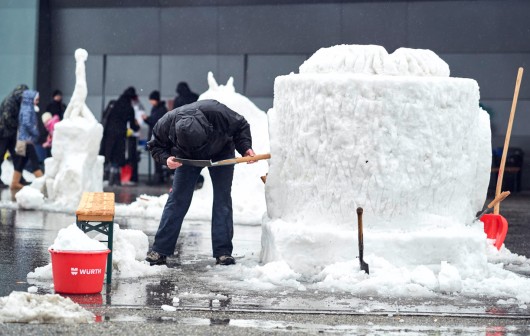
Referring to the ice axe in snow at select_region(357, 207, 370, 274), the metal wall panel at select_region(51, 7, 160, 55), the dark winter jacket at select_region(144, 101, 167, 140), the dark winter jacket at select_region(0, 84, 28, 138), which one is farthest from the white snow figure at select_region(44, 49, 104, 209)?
the metal wall panel at select_region(51, 7, 160, 55)

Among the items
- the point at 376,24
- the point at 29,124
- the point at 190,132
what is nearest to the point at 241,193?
the point at 29,124

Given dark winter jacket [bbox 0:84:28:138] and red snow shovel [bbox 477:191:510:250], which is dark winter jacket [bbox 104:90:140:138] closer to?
dark winter jacket [bbox 0:84:28:138]

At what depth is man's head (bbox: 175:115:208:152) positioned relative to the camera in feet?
32.1

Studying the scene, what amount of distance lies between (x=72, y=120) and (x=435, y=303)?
368 inches

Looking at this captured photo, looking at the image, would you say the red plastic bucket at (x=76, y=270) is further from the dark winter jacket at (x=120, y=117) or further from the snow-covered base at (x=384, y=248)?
the dark winter jacket at (x=120, y=117)

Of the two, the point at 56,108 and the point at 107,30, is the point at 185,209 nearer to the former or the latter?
the point at 56,108

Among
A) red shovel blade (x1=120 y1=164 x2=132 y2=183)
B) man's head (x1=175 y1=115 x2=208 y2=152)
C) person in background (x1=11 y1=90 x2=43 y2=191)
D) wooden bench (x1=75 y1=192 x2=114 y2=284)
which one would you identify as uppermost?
person in background (x1=11 y1=90 x2=43 y2=191)

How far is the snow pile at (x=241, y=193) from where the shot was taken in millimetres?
15359

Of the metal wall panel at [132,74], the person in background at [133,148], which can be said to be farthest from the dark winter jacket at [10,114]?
the metal wall panel at [132,74]

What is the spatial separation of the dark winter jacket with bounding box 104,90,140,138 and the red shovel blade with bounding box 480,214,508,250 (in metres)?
12.2

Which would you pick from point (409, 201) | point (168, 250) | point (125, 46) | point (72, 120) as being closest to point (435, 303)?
point (409, 201)

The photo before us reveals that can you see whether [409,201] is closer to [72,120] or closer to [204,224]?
[204,224]

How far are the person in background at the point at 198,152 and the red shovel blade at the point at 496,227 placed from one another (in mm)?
2554

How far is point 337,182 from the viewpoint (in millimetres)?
9531
